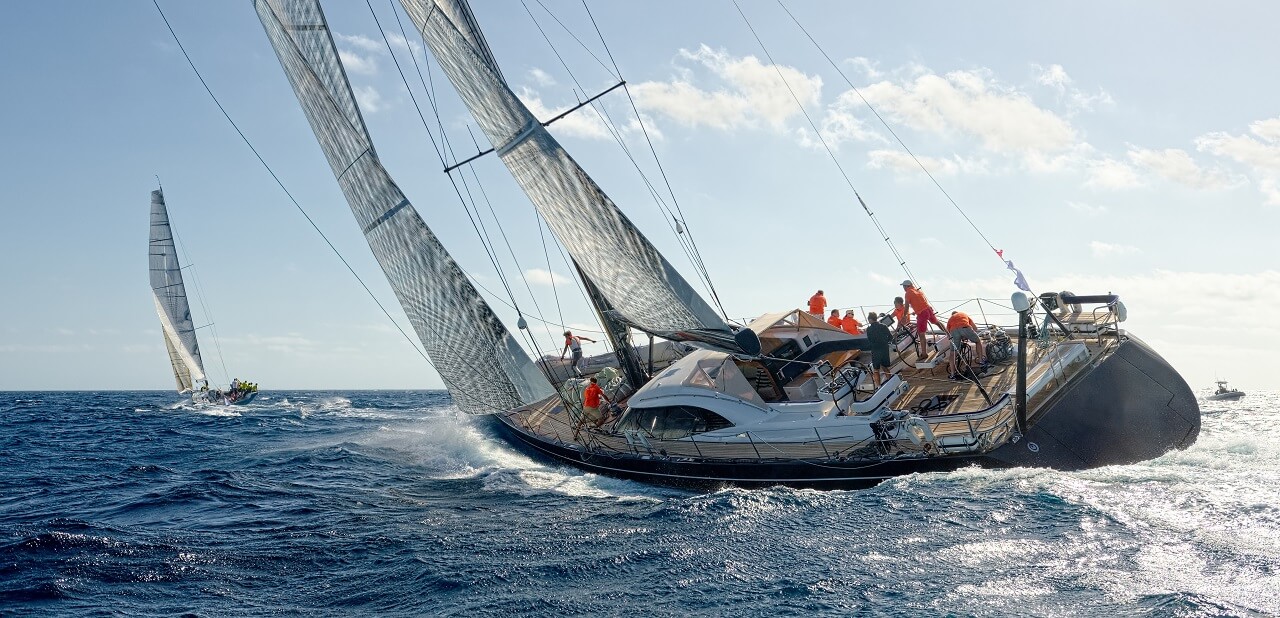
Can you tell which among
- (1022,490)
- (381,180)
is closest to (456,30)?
(381,180)

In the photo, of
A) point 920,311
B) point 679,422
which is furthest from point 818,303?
point 679,422

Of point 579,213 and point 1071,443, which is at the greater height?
point 579,213

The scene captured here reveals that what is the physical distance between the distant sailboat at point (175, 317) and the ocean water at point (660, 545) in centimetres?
3488

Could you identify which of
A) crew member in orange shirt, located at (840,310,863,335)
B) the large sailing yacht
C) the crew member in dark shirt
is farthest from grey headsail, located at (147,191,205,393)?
the crew member in dark shirt

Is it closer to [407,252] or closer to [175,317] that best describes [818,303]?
[407,252]

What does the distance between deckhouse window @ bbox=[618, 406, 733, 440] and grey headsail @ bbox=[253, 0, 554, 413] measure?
263cm

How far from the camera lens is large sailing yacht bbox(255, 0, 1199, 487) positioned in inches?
505

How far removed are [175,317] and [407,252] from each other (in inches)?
1556

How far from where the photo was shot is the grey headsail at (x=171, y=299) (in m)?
46.6

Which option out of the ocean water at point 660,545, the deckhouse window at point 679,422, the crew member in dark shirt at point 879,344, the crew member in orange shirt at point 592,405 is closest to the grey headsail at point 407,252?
the crew member in orange shirt at point 592,405

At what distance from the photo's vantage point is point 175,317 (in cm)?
4884

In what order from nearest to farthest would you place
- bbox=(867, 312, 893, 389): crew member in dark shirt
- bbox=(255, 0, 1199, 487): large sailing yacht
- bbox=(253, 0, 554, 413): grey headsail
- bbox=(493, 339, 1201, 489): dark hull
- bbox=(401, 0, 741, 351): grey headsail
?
bbox=(493, 339, 1201, 489): dark hull, bbox=(255, 0, 1199, 487): large sailing yacht, bbox=(867, 312, 893, 389): crew member in dark shirt, bbox=(401, 0, 741, 351): grey headsail, bbox=(253, 0, 554, 413): grey headsail

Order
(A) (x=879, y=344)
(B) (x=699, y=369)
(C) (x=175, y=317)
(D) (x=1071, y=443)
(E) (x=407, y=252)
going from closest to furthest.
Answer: (D) (x=1071, y=443)
(A) (x=879, y=344)
(B) (x=699, y=369)
(E) (x=407, y=252)
(C) (x=175, y=317)

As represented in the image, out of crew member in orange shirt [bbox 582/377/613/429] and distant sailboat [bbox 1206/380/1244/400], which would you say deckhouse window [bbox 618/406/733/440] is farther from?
distant sailboat [bbox 1206/380/1244/400]
